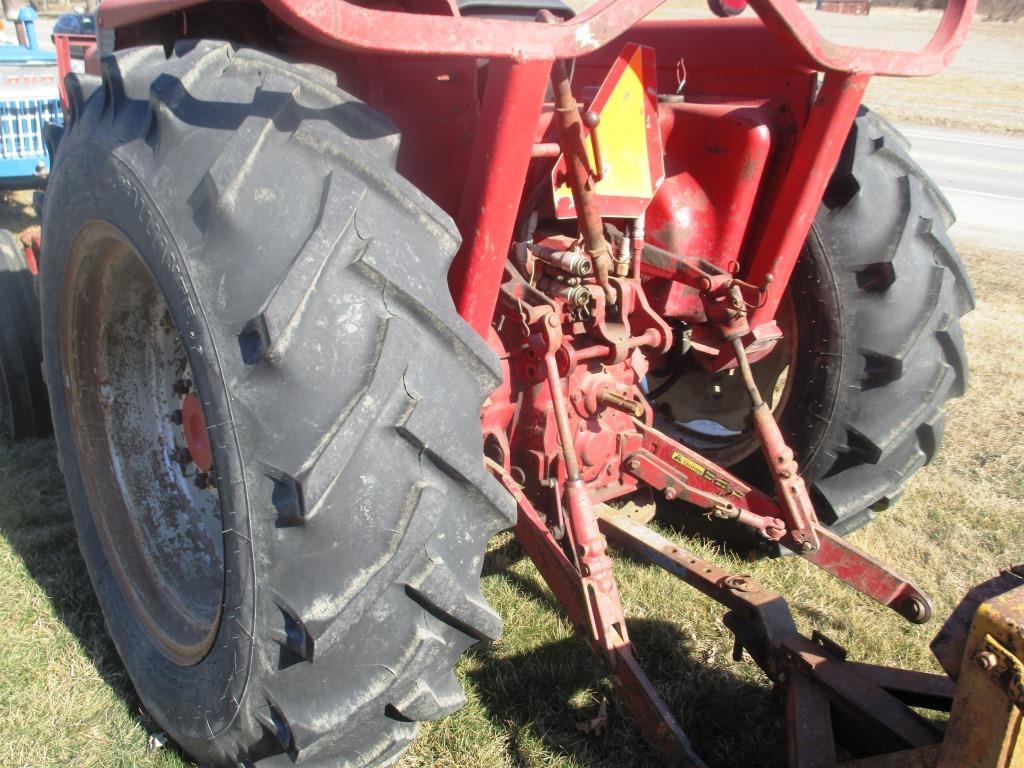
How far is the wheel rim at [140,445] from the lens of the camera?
7.40 feet

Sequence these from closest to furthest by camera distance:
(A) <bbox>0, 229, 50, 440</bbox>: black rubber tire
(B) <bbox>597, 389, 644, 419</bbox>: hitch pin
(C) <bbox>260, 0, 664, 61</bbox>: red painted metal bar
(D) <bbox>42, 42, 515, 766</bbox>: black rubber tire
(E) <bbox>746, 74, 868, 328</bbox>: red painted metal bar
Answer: (C) <bbox>260, 0, 664, 61</bbox>: red painted metal bar, (D) <bbox>42, 42, 515, 766</bbox>: black rubber tire, (E) <bbox>746, 74, 868, 328</bbox>: red painted metal bar, (B) <bbox>597, 389, 644, 419</bbox>: hitch pin, (A) <bbox>0, 229, 50, 440</bbox>: black rubber tire

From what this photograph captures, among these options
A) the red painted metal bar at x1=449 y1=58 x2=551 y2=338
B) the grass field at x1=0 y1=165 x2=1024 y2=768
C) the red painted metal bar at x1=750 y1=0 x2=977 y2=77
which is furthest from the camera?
the grass field at x1=0 y1=165 x2=1024 y2=768

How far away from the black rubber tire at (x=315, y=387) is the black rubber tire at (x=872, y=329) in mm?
1363

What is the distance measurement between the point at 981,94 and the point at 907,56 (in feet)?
66.1

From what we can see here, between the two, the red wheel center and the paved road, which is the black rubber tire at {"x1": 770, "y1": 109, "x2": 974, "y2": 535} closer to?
the red wheel center

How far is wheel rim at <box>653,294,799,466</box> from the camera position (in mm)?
2949

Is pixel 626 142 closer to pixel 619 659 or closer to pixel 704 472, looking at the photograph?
pixel 704 472

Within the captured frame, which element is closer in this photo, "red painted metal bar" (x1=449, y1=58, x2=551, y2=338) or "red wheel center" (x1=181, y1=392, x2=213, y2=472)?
"red painted metal bar" (x1=449, y1=58, x2=551, y2=338)

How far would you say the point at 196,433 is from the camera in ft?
7.19

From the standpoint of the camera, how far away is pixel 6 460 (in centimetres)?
346

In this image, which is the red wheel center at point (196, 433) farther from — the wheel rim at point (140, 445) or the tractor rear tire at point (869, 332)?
the tractor rear tire at point (869, 332)

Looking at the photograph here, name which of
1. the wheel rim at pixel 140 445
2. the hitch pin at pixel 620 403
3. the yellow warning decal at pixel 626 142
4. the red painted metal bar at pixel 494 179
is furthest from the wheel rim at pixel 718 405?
the wheel rim at pixel 140 445

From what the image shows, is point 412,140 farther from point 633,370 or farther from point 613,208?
point 633,370

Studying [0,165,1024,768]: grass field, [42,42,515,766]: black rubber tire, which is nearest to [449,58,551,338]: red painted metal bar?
[42,42,515,766]: black rubber tire
